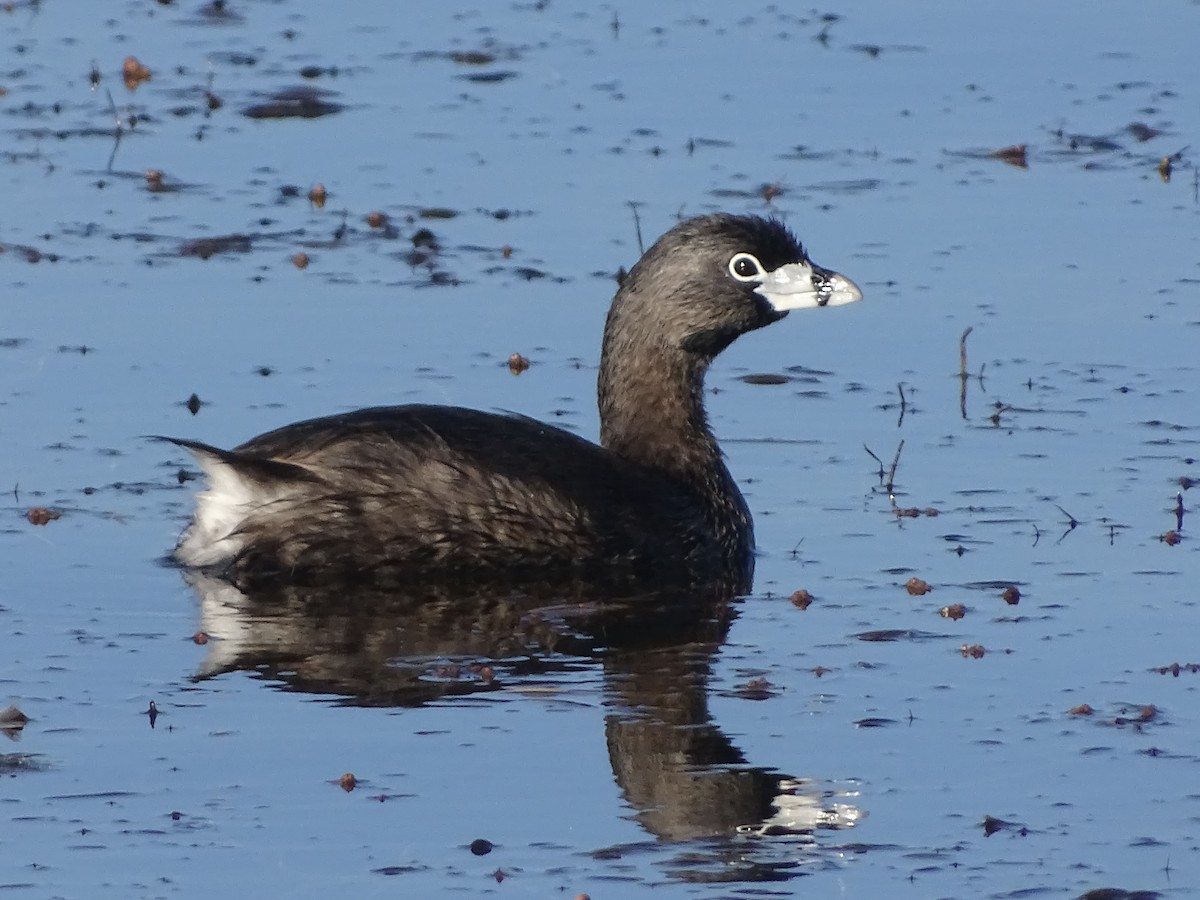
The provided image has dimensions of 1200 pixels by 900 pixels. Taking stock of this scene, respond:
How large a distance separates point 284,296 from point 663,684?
214 inches

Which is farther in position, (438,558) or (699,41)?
(699,41)

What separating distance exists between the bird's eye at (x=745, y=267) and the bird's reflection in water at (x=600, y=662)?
1.59m

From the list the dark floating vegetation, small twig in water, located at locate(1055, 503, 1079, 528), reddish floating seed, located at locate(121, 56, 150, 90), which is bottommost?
small twig in water, located at locate(1055, 503, 1079, 528)

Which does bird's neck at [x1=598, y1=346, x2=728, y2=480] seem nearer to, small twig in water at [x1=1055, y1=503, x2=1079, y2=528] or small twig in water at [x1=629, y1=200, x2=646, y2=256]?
small twig in water at [x1=1055, y1=503, x2=1079, y2=528]

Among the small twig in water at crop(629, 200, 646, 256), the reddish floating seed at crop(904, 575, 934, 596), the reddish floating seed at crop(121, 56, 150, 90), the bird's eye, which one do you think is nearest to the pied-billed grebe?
the bird's eye

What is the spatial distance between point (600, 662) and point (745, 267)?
9.47ft

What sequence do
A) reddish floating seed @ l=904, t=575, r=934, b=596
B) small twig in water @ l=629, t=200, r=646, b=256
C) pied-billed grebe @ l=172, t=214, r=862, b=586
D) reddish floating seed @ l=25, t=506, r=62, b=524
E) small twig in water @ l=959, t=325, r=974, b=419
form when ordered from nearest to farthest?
reddish floating seed @ l=904, t=575, r=934, b=596
pied-billed grebe @ l=172, t=214, r=862, b=586
reddish floating seed @ l=25, t=506, r=62, b=524
small twig in water @ l=959, t=325, r=974, b=419
small twig in water @ l=629, t=200, r=646, b=256

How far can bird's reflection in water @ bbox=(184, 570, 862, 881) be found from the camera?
28.0 ft

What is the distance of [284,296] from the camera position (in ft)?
48.6

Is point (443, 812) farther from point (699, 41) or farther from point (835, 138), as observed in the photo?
point (699, 41)

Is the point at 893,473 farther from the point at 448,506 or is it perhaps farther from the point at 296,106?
the point at 296,106

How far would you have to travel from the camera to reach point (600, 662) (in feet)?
33.5

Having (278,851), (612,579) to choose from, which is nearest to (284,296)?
(612,579)

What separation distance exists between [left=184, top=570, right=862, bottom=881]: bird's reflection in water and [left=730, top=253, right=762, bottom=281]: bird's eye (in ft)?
5.21
